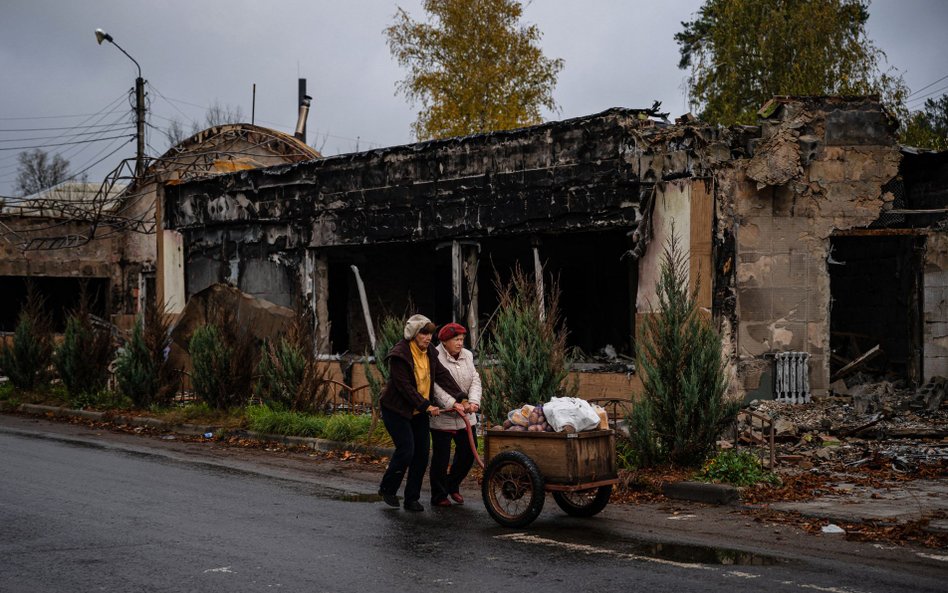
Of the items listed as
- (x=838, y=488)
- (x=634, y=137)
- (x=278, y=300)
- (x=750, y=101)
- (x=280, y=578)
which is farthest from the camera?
(x=750, y=101)

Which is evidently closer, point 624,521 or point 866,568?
point 866,568

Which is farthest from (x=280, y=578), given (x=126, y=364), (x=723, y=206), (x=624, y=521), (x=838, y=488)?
(x=126, y=364)

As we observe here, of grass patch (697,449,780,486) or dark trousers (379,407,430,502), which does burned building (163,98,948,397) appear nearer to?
grass patch (697,449,780,486)

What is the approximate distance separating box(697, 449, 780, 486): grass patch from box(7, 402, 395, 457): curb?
3.65 metres

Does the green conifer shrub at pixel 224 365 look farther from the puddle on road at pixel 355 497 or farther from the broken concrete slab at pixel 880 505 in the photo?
the broken concrete slab at pixel 880 505

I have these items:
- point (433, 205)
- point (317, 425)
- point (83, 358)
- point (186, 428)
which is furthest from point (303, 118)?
point (317, 425)

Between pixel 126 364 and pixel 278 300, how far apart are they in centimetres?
368

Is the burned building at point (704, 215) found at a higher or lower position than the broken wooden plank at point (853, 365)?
higher

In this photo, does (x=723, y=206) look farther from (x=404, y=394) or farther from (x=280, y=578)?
(x=280, y=578)

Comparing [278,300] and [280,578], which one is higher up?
[278,300]

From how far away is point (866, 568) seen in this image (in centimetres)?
695

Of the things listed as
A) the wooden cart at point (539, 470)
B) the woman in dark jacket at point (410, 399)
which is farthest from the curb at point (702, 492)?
the woman in dark jacket at point (410, 399)

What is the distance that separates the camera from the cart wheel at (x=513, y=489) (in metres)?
8.39

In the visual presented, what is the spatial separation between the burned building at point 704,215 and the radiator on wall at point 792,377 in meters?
0.06
